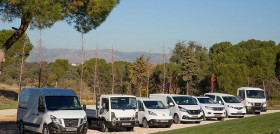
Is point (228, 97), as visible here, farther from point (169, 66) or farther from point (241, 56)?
point (169, 66)

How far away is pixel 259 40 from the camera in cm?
6931

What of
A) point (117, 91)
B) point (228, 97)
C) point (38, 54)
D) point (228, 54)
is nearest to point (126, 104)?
point (228, 97)

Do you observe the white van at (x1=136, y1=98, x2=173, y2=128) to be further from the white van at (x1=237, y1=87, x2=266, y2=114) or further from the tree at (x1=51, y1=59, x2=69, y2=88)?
the tree at (x1=51, y1=59, x2=69, y2=88)

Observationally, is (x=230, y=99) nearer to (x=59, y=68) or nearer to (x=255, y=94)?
(x=255, y=94)

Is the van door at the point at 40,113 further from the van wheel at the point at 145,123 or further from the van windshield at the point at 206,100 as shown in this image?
the van windshield at the point at 206,100

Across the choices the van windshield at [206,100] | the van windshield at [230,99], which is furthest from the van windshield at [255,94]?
the van windshield at [206,100]

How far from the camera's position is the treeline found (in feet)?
171

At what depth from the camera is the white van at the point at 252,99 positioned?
29906mm

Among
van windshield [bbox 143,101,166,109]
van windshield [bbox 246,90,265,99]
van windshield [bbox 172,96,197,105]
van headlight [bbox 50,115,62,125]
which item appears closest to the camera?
van headlight [bbox 50,115,62,125]

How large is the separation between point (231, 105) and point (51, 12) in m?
17.2

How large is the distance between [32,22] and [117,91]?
5023 cm

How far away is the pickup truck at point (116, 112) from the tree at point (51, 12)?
12.3 ft

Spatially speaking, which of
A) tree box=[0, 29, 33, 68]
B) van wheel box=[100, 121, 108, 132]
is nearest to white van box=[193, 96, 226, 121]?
van wheel box=[100, 121, 108, 132]

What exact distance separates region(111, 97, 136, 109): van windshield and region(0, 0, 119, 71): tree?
3769 millimetres
